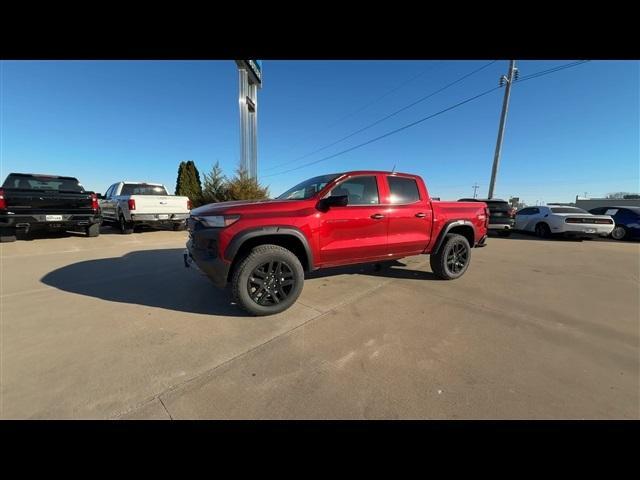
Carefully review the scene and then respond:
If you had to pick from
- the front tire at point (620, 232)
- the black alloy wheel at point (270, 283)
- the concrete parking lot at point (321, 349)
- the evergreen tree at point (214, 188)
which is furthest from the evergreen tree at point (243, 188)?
the front tire at point (620, 232)

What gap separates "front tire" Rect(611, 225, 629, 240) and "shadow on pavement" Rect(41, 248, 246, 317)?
51.1 ft

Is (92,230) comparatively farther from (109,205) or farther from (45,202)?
(109,205)

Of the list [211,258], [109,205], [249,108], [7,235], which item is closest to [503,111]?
[249,108]

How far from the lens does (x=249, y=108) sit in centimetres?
1705

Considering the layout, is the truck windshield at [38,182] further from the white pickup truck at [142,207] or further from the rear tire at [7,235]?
the white pickup truck at [142,207]

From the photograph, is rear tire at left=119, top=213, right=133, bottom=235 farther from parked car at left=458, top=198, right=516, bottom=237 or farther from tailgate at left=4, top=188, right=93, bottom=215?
parked car at left=458, top=198, right=516, bottom=237

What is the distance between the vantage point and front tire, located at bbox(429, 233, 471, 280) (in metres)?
4.46

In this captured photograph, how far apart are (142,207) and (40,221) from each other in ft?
7.48

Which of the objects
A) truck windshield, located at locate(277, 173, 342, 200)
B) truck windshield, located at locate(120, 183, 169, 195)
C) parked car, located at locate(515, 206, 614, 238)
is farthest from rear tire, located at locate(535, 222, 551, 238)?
truck windshield, located at locate(120, 183, 169, 195)

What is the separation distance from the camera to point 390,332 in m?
2.67

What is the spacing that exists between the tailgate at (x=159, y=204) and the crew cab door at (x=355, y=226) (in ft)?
24.2

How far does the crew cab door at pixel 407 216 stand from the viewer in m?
3.89
